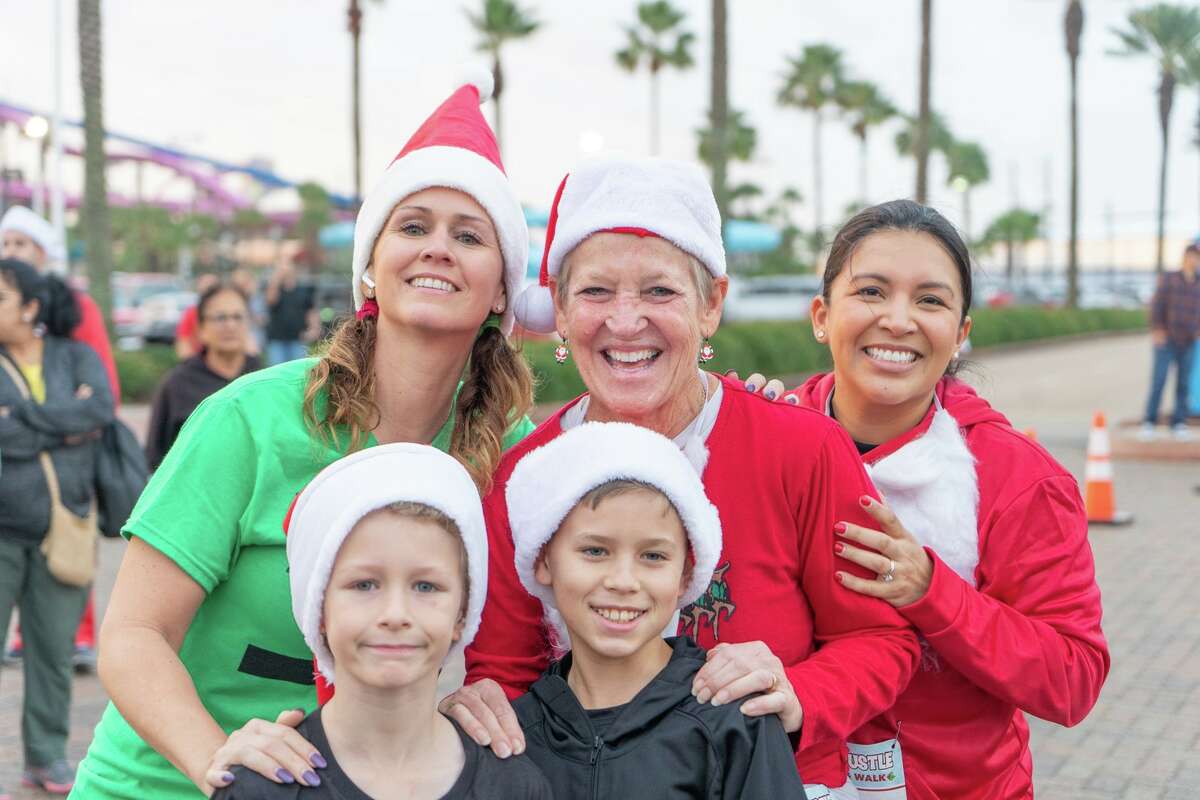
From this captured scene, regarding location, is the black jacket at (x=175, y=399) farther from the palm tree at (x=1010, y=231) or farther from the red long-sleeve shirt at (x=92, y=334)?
the palm tree at (x=1010, y=231)

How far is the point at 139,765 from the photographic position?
2396 mm

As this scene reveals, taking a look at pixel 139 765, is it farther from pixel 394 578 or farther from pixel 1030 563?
pixel 1030 563

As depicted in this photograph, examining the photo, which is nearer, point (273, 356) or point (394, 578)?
point (394, 578)

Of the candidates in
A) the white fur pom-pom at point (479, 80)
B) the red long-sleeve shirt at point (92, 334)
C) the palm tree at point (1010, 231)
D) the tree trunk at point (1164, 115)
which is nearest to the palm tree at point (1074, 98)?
the tree trunk at point (1164, 115)

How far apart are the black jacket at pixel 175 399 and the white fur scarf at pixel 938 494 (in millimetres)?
4832

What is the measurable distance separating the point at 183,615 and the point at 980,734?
58.4 inches

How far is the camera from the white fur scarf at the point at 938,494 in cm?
251

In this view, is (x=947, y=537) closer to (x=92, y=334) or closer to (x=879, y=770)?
(x=879, y=770)

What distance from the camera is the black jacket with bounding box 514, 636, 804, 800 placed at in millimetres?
2076

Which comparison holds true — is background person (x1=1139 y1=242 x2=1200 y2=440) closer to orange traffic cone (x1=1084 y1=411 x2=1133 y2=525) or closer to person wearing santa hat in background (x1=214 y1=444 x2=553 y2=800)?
orange traffic cone (x1=1084 y1=411 x2=1133 y2=525)

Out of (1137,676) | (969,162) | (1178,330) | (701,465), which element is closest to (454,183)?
(701,465)

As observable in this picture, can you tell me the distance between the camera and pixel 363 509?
2062 mm

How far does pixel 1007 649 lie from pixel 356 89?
27.1m

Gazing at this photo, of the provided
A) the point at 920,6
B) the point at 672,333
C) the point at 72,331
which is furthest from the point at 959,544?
the point at 920,6
